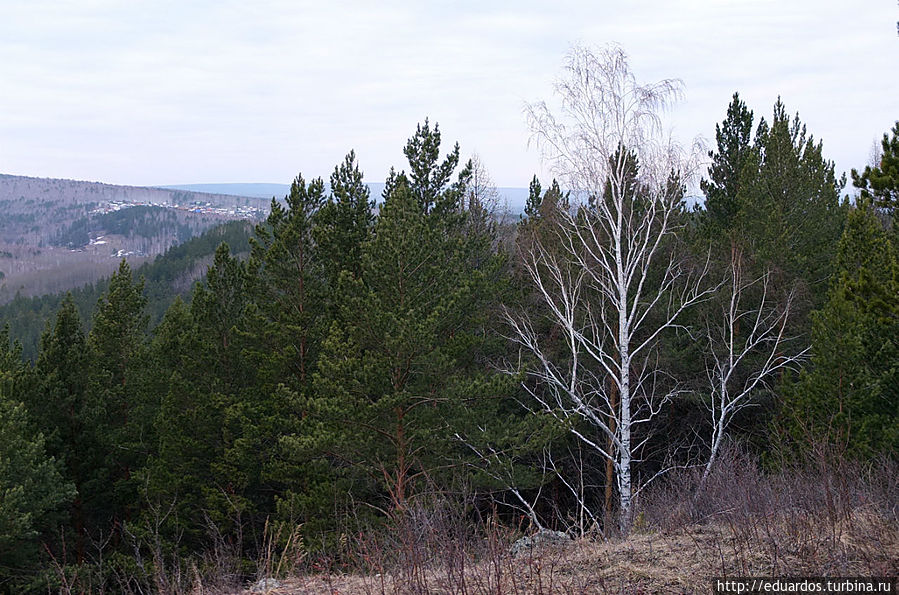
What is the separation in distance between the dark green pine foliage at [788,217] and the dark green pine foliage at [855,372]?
305cm

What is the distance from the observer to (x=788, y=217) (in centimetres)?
1641

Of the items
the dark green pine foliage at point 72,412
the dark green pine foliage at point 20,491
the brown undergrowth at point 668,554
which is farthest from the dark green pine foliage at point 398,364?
the dark green pine foliage at point 72,412

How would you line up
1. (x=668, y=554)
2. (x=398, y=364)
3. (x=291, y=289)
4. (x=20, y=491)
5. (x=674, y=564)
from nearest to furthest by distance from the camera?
(x=674, y=564) < (x=668, y=554) < (x=398, y=364) < (x=20, y=491) < (x=291, y=289)

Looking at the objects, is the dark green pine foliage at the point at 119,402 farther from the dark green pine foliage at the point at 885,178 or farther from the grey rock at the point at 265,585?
the dark green pine foliage at the point at 885,178

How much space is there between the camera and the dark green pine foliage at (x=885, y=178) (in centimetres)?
661

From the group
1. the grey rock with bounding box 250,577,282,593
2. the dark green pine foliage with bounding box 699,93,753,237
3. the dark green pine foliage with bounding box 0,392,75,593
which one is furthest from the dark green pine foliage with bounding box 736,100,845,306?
the dark green pine foliage with bounding box 0,392,75,593

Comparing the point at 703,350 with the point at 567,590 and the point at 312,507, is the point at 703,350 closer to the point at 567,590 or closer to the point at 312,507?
the point at 312,507

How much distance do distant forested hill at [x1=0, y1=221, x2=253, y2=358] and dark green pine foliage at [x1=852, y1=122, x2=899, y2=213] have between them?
6817 centimetres

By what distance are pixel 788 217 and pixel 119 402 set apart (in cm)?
2092

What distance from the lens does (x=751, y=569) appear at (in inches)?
177

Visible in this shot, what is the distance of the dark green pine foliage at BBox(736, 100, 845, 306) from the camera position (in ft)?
49.4

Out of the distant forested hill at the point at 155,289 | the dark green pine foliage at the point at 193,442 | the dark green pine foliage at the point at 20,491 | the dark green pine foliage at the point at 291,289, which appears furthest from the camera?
the distant forested hill at the point at 155,289

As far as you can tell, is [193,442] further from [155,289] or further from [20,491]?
[155,289]

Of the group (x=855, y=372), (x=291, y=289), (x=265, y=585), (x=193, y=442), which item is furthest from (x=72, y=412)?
(x=855, y=372)
